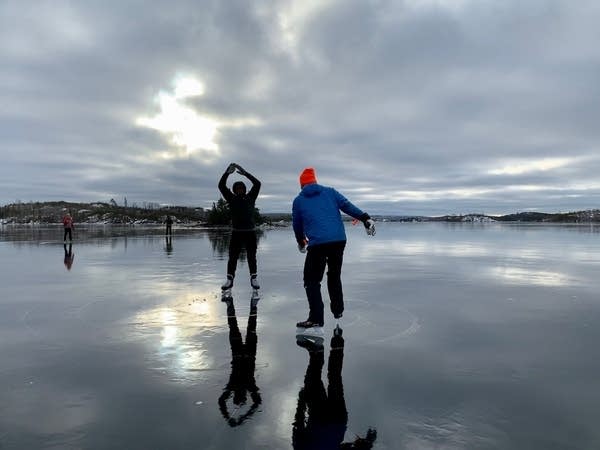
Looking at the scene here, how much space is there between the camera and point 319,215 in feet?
19.6

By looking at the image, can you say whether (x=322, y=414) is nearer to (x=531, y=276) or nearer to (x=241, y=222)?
(x=241, y=222)

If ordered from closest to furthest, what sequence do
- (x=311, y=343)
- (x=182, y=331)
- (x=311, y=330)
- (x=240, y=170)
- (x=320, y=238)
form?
(x=311, y=343)
(x=311, y=330)
(x=182, y=331)
(x=320, y=238)
(x=240, y=170)

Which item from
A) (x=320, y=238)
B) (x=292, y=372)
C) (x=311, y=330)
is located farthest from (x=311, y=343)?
(x=320, y=238)

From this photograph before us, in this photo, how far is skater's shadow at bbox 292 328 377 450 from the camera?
9.33ft

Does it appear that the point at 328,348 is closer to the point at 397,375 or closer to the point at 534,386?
the point at 397,375

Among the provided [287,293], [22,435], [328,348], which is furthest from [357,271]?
[22,435]

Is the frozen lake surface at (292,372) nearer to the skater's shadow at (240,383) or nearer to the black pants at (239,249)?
the skater's shadow at (240,383)

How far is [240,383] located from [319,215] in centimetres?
277

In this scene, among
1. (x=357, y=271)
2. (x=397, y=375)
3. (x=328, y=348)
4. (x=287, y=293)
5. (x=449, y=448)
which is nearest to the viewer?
(x=449, y=448)

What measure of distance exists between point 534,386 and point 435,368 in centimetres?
87

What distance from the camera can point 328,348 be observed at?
4.98 metres

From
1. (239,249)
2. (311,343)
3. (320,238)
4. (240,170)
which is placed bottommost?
(311,343)

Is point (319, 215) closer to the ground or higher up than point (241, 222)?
higher up

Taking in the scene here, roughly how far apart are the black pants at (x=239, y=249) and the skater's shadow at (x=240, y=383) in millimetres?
2615
